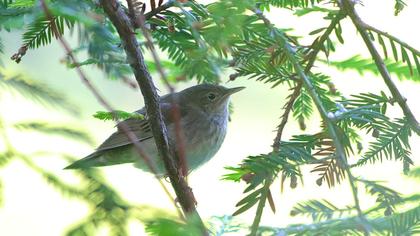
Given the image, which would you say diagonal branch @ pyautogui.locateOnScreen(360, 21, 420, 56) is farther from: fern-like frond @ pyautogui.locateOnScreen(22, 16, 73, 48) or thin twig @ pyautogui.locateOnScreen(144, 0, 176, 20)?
fern-like frond @ pyautogui.locateOnScreen(22, 16, 73, 48)

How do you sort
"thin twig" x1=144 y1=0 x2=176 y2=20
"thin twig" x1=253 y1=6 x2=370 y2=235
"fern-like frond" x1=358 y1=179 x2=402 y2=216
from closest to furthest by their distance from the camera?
"thin twig" x1=253 y1=6 x2=370 y2=235, "fern-like frond" x1=358 y1=179 x2=402 y2=216, "thin twig" x1=144 y1=0 x2=176 y2=20

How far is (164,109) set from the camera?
10.4 feet

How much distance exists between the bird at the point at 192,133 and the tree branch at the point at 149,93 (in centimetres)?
176

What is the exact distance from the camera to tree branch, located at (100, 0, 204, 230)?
53.5 inches

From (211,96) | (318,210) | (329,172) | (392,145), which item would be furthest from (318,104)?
(211,96)

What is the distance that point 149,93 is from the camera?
5.09 ft

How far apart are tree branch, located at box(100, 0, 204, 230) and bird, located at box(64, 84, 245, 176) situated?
1.76 metres

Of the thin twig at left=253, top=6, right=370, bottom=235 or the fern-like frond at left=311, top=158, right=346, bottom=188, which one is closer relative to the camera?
the thin twig at left=253, top=6, right=370, bottom=235

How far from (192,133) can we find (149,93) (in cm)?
233

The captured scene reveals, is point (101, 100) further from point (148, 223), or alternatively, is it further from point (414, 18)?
point (414, 18)

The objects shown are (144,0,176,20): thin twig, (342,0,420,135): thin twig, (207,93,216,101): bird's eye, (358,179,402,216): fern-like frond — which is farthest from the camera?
(207,93,216,101): bird's eye

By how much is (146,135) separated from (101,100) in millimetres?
2652

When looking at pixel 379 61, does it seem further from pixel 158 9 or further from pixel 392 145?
pixel 158 9

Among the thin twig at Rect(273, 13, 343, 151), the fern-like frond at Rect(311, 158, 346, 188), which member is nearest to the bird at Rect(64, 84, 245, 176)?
the thin twig at Rect(273, 13, 343, 151)
